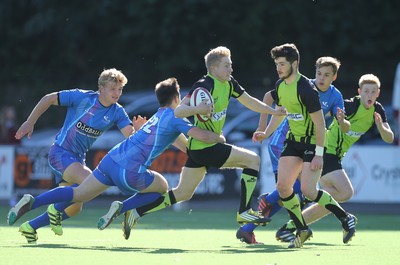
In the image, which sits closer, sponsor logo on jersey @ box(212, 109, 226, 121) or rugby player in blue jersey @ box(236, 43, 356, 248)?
rugby player in blue jersey @ box(236, 43, 356, 248)

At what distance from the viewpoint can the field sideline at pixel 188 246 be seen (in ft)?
30.0

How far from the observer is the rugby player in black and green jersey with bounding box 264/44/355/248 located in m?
10.5

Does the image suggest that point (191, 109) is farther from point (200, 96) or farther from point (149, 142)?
point (149, 142)

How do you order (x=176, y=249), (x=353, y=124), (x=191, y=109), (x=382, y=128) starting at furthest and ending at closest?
(x=353, y=124) < (x=382, y=128) < (x=191, y=109) < (x=176, y=249)

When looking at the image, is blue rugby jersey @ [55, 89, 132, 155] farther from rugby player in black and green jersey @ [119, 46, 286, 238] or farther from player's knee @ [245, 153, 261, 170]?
player's knee @ [245, 153, 261, 170]

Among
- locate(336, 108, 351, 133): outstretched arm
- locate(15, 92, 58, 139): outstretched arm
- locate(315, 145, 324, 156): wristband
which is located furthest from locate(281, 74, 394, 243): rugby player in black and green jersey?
locate(15, 92, 58, 139): outstretched arm

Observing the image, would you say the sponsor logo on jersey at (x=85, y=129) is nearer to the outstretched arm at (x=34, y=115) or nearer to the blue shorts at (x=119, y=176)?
the outstretched arm at (x=34, y=115)

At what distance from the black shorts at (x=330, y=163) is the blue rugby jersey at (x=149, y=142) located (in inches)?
78.2

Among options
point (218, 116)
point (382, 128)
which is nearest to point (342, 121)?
point (382, 128)

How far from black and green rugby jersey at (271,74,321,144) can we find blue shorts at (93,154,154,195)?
1.52 metres

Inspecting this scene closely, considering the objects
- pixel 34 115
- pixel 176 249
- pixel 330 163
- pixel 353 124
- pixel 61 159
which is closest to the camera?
pixel 176 249

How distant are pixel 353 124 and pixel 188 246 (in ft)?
8.49

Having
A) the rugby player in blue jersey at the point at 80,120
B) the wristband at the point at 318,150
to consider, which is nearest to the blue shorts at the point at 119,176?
the rugby player in blue jersey at the point at 80,120

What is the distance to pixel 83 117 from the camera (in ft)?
37.0
